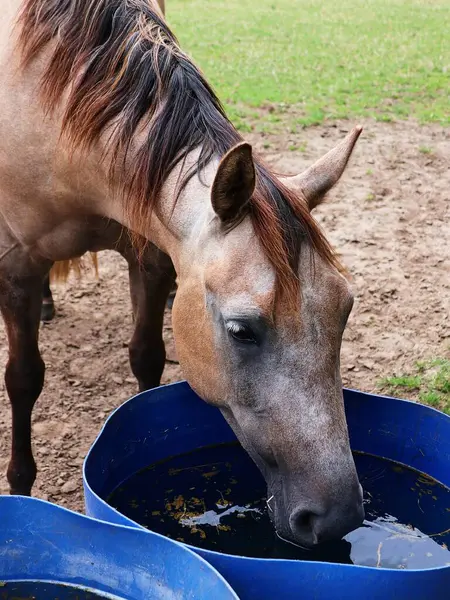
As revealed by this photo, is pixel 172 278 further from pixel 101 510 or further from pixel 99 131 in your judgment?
pixel 101 510

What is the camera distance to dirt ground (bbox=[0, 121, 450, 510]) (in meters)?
3.82

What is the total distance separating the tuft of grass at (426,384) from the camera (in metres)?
3.91

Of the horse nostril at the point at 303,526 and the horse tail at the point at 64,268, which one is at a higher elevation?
the horse tail at the point at 64,268

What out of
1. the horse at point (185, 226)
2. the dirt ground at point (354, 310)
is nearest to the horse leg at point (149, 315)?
the horse at point (185, 226)

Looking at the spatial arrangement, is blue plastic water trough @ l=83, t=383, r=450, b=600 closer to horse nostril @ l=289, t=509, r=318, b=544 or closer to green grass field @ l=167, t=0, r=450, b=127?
Answer: horse nostril @ l=289, t=509, r=318, b=544

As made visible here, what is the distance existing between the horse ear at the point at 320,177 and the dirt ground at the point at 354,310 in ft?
5.41

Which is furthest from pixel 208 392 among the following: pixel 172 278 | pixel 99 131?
pixel 172 278

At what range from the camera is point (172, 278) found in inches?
137

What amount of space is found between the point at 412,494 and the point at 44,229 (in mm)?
1636

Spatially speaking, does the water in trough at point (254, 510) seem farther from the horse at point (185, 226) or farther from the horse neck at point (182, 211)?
the horse neck at point (182, 211)

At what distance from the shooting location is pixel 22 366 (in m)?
3.29

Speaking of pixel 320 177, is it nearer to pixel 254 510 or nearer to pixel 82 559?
pixel 254 510

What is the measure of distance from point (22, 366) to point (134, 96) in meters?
1.26

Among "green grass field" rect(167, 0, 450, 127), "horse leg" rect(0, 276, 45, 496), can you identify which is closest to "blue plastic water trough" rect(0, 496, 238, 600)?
"horse leg" rect(0, 276, 45, 496)
